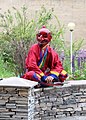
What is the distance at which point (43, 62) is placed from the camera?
234 inches

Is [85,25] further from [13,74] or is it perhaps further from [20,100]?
[20,100]

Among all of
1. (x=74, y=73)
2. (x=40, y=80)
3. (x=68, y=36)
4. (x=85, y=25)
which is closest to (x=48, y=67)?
(x=40, y=80)

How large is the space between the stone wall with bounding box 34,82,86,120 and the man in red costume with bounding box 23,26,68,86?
0.82 feet

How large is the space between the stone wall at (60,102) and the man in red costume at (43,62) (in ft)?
0.82

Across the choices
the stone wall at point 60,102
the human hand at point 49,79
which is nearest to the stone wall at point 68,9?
the stone wall at point 60,102

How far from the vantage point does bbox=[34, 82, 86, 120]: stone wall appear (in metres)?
6.11

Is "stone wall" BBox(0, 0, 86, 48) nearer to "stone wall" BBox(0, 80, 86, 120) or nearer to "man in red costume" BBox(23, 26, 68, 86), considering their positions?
"stone wall" BBox(0, 80, 86, 120)

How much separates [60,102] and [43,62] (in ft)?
2.60

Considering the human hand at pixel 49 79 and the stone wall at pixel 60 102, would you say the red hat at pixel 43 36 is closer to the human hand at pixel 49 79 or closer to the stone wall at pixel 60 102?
the human hand at pixel 49 79

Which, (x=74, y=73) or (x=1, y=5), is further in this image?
(x=1, y=5)

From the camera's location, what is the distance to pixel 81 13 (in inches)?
627

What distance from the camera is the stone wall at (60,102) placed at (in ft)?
20.1

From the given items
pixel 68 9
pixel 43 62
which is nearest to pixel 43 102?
pixel 43 62

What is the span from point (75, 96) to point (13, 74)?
7.74 feet
